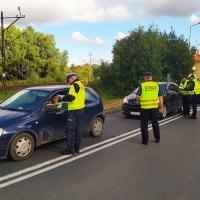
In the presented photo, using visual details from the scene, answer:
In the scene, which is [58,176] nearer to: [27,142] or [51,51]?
[27,142]

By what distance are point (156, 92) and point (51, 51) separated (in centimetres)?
6181

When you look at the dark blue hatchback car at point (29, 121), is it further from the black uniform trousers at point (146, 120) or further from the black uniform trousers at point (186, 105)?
the black uniform trousers at point (186, 105)

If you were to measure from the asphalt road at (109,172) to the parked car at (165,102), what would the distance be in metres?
4.18

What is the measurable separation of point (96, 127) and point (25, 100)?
230 cm

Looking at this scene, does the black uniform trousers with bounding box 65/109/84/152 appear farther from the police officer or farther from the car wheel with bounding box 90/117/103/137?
the car wheel with bounding box 90/117/103/137

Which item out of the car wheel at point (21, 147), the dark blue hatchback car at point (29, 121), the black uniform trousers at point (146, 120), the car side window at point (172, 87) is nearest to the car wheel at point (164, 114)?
the car side window at point (172, 87)

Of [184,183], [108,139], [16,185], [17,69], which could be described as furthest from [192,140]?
[17,69]

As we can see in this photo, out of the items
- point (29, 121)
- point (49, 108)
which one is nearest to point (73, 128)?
point (49, 108)

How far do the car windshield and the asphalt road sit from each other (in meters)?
0.98

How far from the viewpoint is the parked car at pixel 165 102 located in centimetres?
1420

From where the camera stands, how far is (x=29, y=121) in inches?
303

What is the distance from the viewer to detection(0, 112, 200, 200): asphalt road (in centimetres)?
565

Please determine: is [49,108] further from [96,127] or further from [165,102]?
[165,102]

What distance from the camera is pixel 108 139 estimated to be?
9898 mm
